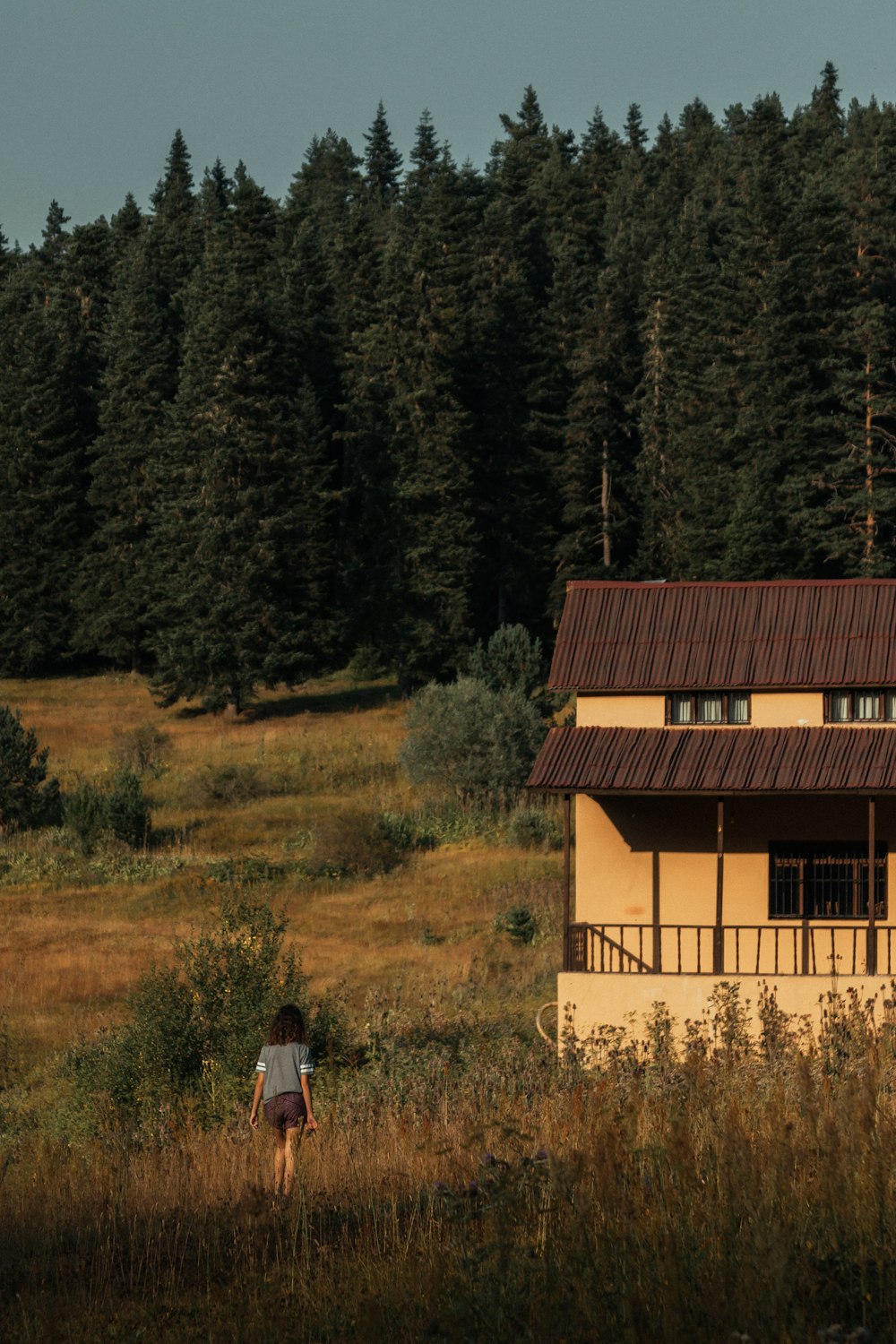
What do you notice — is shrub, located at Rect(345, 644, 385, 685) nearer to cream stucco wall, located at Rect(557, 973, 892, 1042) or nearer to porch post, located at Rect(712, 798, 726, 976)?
porch post, located at Rect(712, 798, 726, 976)

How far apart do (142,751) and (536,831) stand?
16618mm

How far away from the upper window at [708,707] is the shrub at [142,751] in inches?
1132

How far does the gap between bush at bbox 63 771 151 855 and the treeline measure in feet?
53.9

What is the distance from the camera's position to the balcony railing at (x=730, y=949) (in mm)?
23062

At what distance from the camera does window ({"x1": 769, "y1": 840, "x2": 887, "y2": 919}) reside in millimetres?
24484

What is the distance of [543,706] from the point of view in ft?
165

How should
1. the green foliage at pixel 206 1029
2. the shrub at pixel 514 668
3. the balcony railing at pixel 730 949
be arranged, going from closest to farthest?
the green foliage at pixel 206 1029, the balcony railing at pixel 730 949, the shrub at pixel 514 668

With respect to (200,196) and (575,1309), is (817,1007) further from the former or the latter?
(200,196)

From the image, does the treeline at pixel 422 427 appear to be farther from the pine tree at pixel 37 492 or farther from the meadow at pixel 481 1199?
the meadow at pixel 481 1199

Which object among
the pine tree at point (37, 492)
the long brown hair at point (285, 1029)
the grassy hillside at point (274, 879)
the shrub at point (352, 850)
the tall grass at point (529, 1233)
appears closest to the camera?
the tall grass at point (529, 1233)

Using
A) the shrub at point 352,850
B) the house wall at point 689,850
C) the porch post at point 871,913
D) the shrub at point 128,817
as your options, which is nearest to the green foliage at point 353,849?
the shrub at point 352,850

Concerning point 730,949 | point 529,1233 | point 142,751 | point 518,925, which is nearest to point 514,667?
point 142,751

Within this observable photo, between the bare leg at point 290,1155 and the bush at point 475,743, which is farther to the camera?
the bush at point 475,743

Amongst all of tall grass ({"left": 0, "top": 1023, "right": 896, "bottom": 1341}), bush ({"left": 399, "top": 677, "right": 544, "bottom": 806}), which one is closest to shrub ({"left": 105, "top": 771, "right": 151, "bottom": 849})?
bush ({"left": 399, "top": 677, "right": 544, "bottom": 806})
